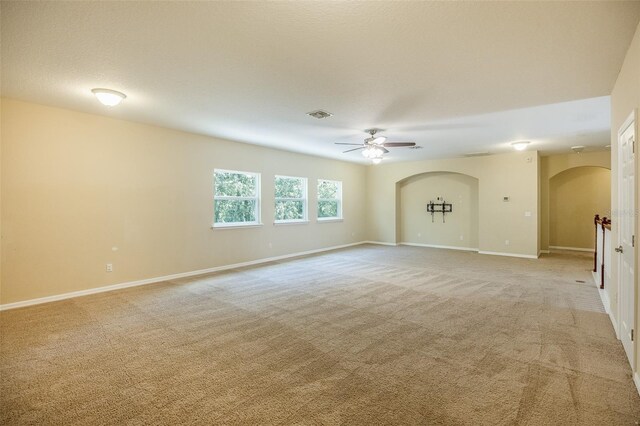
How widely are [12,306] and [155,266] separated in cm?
186

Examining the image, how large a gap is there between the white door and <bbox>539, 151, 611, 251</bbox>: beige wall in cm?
640

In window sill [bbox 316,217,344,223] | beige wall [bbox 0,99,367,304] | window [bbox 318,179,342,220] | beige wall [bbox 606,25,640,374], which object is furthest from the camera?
window [bbox 318,179,342,220]

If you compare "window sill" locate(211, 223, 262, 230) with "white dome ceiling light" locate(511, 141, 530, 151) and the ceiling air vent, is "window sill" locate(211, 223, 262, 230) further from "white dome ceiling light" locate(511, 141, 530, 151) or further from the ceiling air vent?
"white dome ceiling light" locate(511, 141, 530, 151)

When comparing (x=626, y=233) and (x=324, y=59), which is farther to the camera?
(x=324, y=59)

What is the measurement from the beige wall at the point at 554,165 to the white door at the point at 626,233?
640 centimetres

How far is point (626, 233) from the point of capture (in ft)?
9.41

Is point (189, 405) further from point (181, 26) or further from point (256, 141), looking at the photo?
point (256, 141)

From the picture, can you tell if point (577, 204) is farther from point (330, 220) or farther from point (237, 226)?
point (237, 226)

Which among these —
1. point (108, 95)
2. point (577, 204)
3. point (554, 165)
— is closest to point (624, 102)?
point (108, 95)

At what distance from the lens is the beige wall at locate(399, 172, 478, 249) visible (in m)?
9.52

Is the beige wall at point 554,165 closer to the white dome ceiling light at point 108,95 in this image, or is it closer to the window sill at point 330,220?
the window sill at point 330,220

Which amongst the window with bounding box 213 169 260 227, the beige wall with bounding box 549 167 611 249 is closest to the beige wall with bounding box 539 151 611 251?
the beige wall with bounding box 549 167 611 249

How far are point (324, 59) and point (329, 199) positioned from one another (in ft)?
22.0

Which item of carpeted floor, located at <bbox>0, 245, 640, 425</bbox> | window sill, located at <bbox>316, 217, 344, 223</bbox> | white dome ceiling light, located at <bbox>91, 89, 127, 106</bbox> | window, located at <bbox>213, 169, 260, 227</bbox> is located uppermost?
white dome ceiling light, located at <bbox>91, 89, 127, 106</bbox>
